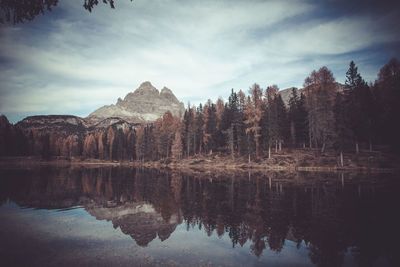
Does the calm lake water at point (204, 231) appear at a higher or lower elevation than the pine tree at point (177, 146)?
lower

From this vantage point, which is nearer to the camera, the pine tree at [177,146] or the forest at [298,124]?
the forest at [298,124]

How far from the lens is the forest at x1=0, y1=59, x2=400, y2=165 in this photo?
1906 inches

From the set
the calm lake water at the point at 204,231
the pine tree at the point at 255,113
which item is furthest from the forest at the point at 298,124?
the calm lake water at the point at 204,231

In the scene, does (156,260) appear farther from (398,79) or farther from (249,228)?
(398,79)

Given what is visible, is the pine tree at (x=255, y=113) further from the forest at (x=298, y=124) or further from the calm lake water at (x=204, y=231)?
the calm lake water at (x=204, y=231)

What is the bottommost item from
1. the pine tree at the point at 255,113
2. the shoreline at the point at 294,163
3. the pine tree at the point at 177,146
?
the shoreline at the point at 294,163

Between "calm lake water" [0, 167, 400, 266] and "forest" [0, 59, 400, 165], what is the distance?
35.9m

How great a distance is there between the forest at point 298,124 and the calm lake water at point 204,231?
1414 inches

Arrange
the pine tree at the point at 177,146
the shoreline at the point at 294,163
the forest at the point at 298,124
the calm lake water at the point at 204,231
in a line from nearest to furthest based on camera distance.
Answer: the calm lake water at the point at 204,231 < the shoreline at the point at 294,163 < the forest at the point at 298,124 < the pine tree at the point at 177,146

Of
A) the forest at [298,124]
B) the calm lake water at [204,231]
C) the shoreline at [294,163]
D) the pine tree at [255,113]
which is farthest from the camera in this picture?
the pine tree at [255,113]

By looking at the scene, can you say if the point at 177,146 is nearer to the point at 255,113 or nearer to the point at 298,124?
the point at 255,113

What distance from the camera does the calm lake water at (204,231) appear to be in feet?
27.8

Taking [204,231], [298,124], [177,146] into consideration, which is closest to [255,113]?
[298,124]

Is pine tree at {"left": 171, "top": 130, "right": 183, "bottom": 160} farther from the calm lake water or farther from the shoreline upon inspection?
the calm lake water
